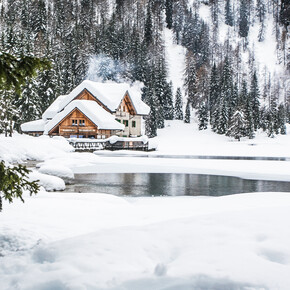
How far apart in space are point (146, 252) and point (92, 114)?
3583cm

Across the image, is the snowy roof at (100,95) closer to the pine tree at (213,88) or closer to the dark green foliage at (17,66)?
the pine tree at (213,88)

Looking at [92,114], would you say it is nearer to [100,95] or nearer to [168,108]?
[100,95]

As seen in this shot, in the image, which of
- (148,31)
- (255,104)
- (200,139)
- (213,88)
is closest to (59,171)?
(200,139)

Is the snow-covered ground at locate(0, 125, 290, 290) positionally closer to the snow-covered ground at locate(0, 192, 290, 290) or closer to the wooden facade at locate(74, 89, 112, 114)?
the snow-covered ground at locate(0, 192, 290, 290)

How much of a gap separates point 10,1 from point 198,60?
60.7 metres

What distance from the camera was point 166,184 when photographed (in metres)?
16.1

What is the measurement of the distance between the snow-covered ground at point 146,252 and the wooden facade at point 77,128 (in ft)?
112

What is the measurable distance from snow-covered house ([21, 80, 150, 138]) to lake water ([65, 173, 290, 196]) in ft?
70.4

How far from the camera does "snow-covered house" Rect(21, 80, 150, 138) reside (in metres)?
40.2

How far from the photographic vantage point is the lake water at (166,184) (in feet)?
45.7

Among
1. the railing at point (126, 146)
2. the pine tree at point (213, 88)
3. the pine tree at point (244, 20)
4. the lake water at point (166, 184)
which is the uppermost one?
the pine tree at point (244, 20)

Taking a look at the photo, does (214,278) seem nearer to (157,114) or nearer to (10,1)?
(157,114)

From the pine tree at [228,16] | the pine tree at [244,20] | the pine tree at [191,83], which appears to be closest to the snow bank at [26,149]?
the pine tree at [191,83]

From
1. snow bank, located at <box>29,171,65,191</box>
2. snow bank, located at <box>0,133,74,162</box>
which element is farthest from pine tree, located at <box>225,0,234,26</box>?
snow bank, located at <box>29,171,65,191</box>
